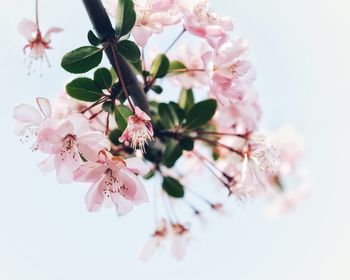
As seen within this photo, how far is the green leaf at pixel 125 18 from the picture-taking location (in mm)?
1209

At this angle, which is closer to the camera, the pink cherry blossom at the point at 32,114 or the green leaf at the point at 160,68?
the pink cherry blossom at the point at 32,114

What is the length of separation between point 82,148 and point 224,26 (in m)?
0.53

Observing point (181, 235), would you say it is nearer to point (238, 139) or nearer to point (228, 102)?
point (238, 139)

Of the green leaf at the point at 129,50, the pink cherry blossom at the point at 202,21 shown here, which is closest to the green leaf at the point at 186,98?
the pink cherry blossom at the point at 202,21

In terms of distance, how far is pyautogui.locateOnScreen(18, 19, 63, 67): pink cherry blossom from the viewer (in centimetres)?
140

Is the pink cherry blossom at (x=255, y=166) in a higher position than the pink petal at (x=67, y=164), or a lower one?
lower

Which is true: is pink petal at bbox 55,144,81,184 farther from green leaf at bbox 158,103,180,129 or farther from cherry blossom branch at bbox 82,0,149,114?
green leaf at bbox 158,103,180,129

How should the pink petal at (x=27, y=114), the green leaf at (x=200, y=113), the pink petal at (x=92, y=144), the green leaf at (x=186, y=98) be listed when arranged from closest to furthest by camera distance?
1. the pink petal at (x=92, y=144)
2. the pink petal at (x=27, y=114)
3. the green leaf at (x=200, y=113)
4. the green leaf at (x=186, y=98)

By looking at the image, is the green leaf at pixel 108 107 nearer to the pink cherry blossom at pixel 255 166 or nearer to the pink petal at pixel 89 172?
the pink petal at pixel 89 172

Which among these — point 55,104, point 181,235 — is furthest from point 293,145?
point 55,104

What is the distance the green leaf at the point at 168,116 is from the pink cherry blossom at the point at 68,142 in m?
0.41

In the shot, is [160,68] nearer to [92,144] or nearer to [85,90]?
[85,90]

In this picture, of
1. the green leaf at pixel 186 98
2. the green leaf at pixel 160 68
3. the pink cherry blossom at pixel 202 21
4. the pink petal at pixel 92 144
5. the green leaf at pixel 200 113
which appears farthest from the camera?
the green leaf at pixel 186 98

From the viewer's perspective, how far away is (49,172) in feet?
4.16
